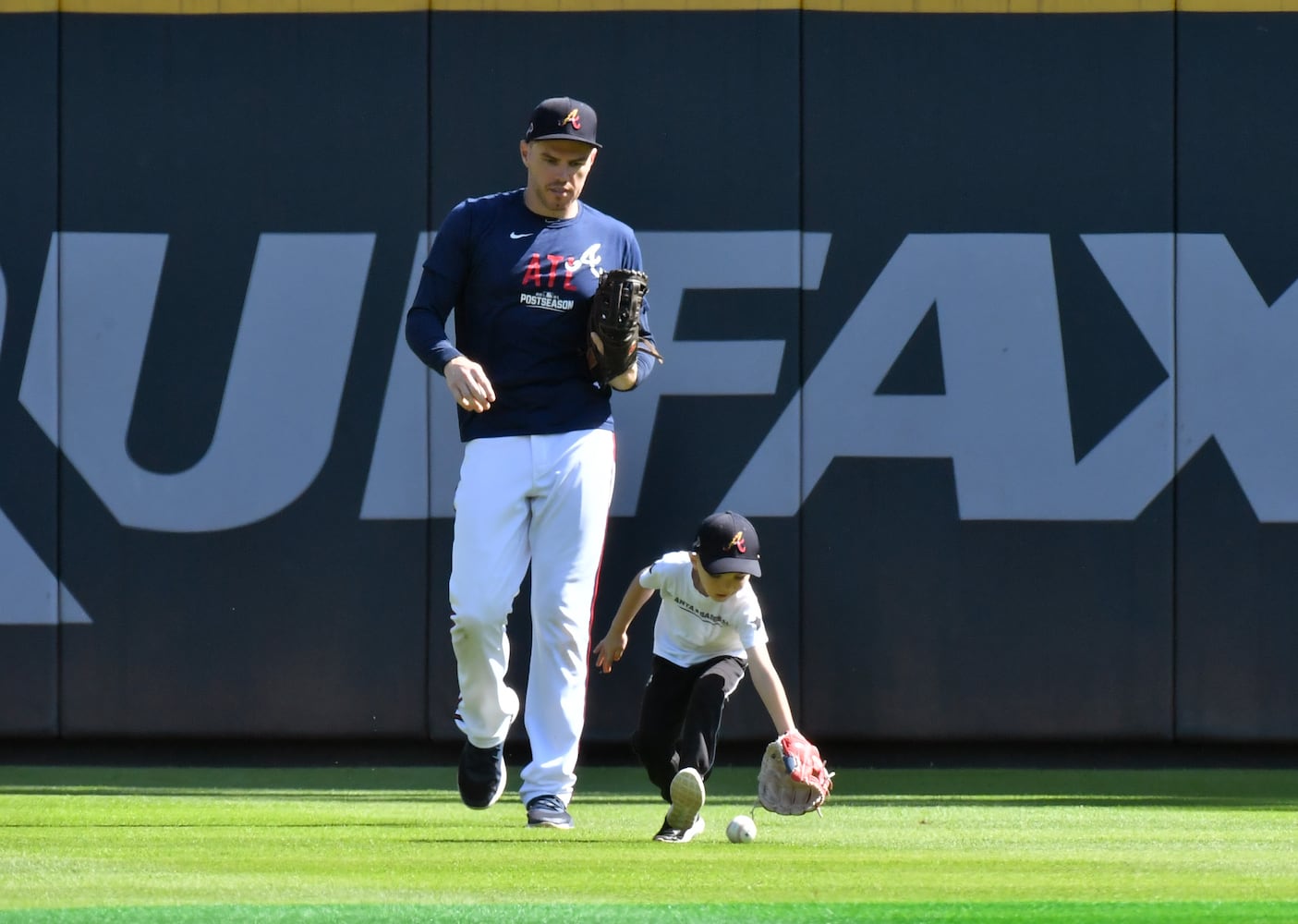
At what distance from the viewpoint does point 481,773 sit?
5.53m

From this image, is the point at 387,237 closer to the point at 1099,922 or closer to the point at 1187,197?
the point at 1187,197

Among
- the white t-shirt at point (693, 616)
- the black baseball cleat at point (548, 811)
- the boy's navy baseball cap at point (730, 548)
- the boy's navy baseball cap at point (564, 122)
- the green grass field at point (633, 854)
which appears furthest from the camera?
the white t-shirt at point (693, 616)

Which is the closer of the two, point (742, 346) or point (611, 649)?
point (611, 649)

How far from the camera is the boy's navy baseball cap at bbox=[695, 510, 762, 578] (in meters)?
6.04

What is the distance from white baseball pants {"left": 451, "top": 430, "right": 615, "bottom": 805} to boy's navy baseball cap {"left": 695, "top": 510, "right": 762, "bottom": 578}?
640 millimetres

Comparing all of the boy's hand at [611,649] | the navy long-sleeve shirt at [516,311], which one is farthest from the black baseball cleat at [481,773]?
the navy long-sleeve shirt at [516,311]

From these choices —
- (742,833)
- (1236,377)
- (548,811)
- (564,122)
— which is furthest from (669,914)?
(1236,377)

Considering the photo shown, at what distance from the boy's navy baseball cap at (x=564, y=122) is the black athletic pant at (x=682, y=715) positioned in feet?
6.32

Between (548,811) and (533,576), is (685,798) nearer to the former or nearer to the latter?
(548,811)

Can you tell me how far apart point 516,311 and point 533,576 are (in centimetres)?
80

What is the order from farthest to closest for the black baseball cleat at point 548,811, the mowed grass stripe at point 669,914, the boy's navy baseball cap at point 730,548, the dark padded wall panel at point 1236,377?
1. the dark padded wall panel at point 1236,377
2. the boy's navy baseball cap at point 730,548
3. the black baseball cleat at point 548,811
4. the mowed grass stripe at point 669,914

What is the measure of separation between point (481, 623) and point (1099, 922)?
2.19 m

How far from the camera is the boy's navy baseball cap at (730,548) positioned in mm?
6039

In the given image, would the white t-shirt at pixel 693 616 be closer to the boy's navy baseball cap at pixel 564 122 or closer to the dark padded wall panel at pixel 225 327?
the boy's navy baseball cap at pixel 564 122
